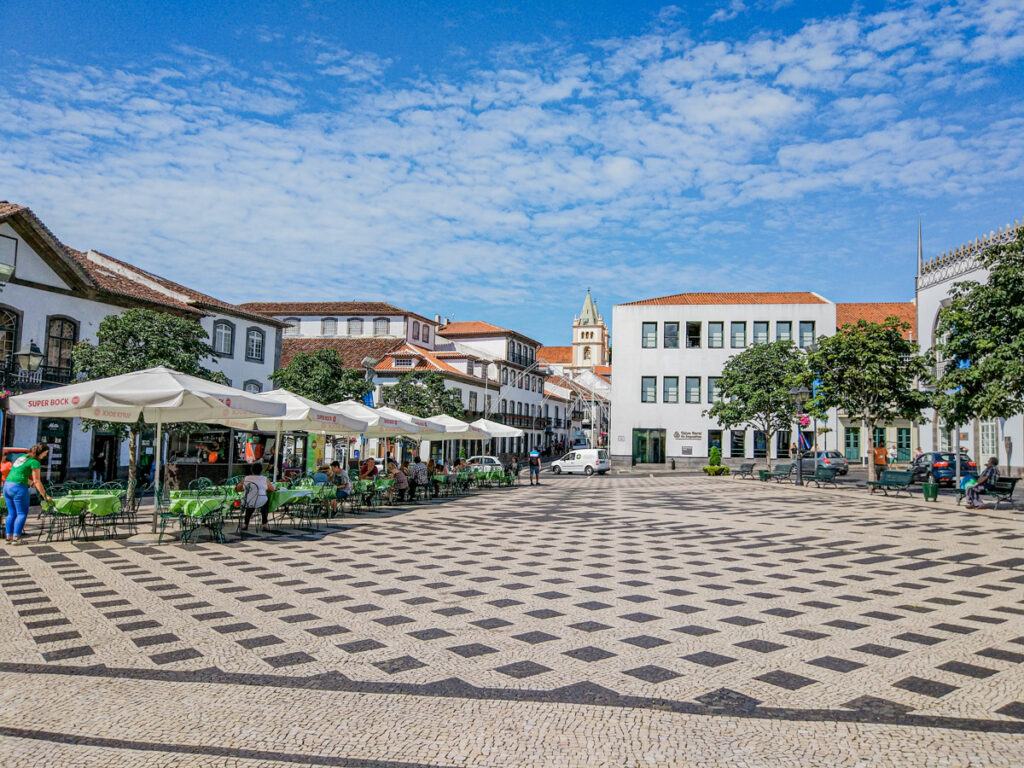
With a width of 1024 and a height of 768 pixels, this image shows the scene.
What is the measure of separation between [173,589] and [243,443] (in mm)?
28197

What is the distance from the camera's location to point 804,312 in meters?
51.2

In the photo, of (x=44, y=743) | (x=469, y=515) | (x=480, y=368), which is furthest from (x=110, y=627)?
(x=480, y=368)

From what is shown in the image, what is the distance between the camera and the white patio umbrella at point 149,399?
38.7 ft

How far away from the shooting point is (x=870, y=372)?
82.2 ft

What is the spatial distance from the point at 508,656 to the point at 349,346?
2200 inches

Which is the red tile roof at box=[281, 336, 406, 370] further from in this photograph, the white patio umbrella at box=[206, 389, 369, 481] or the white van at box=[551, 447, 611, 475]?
the white patio umbrella at box=[206, 389, 369, 481]

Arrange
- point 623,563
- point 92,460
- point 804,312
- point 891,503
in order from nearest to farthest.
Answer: point 623,563
point 891,503
point 92,460
point 804,312

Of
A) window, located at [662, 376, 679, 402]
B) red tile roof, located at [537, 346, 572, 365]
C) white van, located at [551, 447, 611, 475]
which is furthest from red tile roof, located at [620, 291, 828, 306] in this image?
red tile roof, located at [537, 346, 572, 365]

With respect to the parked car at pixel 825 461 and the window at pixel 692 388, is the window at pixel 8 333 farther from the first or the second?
the window at pixel 692 388

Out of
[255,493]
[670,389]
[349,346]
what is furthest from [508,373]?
[255,493]

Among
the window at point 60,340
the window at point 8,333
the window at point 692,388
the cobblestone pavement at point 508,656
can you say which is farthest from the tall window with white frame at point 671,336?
the cobblestone pavement at point 508,656

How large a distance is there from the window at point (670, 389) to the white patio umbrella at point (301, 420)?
36.5 m

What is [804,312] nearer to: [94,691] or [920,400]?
[920,400]

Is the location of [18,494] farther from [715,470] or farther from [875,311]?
[875,311]
